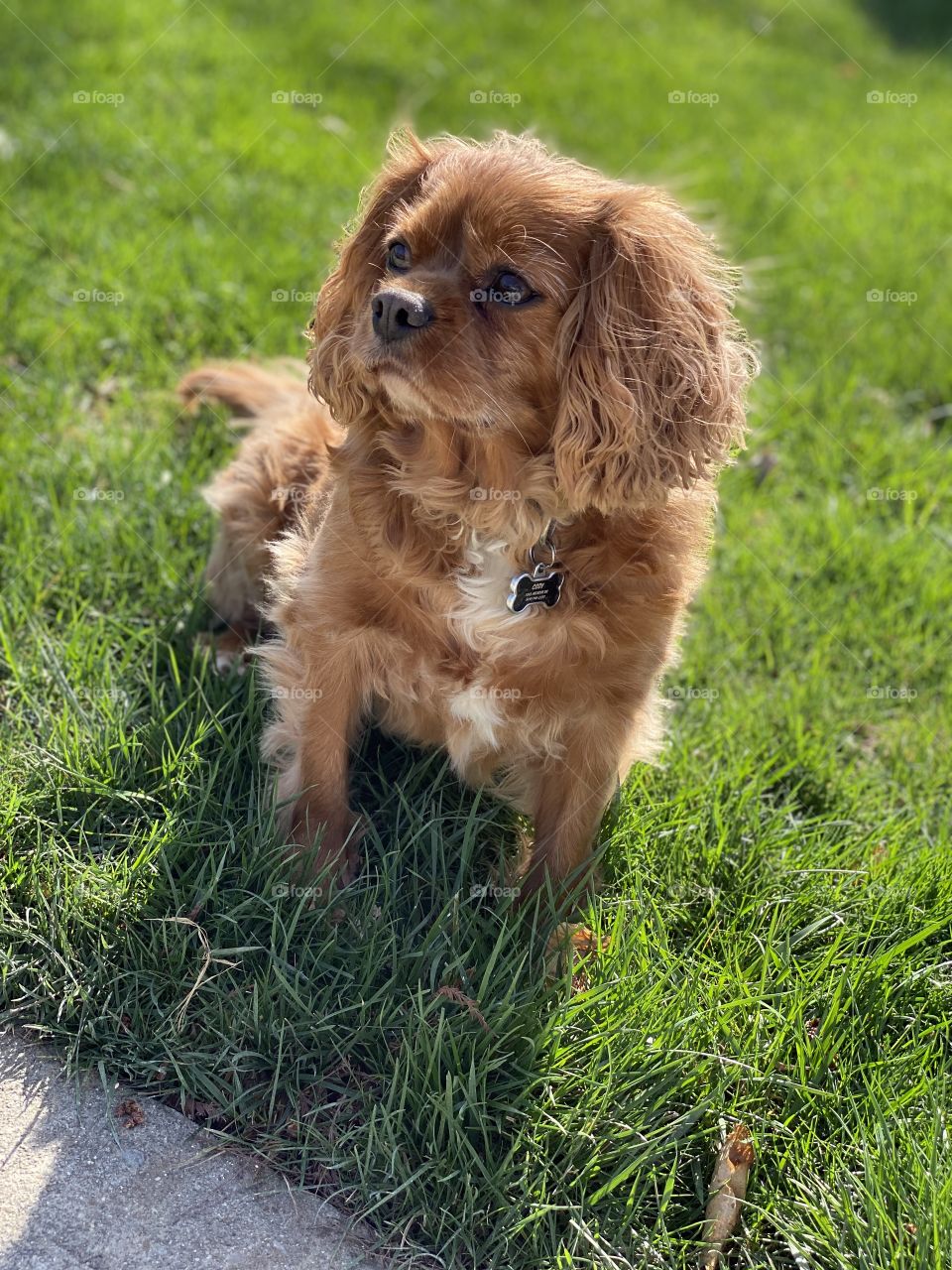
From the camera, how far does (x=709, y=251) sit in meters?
2.62

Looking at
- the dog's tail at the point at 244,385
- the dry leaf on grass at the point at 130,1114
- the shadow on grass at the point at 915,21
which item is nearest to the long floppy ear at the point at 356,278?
the dog's tail at the point at 244,385

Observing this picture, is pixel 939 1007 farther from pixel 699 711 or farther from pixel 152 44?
pixel 152 44

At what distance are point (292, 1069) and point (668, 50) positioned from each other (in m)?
8.54

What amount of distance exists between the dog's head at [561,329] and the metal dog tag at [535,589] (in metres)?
0.16

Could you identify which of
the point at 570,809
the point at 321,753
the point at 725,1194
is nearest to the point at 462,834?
the point at 570,809

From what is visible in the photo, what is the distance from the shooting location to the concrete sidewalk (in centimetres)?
215

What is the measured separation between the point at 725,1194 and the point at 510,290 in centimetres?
182

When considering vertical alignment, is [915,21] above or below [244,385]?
above

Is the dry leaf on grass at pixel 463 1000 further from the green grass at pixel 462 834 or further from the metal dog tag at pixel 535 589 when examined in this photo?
the metal dog tag at pixel 535 589

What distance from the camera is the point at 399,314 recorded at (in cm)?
233

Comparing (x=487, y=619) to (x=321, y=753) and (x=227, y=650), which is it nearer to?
(x=321, y=753)

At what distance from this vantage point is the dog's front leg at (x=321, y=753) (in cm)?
283

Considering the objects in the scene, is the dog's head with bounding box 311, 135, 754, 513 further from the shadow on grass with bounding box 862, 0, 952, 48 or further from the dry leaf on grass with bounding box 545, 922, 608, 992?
the shadow on grass with bounding box 862, 0, 952, 48

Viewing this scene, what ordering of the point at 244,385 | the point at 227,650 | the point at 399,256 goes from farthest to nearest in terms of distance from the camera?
the point at 244,385 → the point at 227,650 → the point at 399,256
